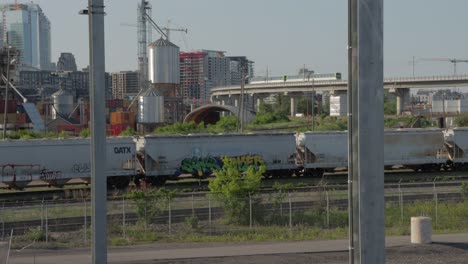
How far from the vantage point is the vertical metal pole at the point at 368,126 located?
522 cm

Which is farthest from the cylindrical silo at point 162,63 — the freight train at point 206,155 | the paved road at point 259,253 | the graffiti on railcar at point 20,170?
the paved road at point 259,253

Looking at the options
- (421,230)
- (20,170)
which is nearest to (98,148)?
(421,230)

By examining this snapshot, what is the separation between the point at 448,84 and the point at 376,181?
133461mm

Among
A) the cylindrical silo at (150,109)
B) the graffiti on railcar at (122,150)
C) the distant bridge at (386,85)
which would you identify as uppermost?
the distant bridge at (386,85)

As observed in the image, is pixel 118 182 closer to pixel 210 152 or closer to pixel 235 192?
pixel 210 152

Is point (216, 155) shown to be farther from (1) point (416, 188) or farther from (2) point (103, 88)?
(2) point (103, 88)

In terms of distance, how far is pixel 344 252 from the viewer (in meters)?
20.1

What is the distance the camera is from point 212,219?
31.1 metres

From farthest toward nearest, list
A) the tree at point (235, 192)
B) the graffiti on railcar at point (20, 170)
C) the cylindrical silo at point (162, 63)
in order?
1. the cylindrical silo at point (162, 63)
2. the graffiti on railcar at point (20, 170)
3. the tree at point (235, 192)

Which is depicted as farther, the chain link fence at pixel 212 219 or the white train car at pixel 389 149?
the white train car at pixel 389 149

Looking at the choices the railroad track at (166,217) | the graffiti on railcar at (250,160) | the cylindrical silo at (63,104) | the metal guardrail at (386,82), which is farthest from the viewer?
the cylindrical silo at (63,104)

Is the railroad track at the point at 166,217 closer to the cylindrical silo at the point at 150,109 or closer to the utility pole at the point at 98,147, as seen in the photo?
the utility pole at the point at 98,147

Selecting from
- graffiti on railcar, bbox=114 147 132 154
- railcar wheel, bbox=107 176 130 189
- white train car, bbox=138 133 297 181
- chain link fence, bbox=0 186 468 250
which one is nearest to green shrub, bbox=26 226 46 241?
chain link fence, bbox=0 186 468 250

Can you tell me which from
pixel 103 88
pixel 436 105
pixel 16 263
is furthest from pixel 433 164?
pixel 436 105
